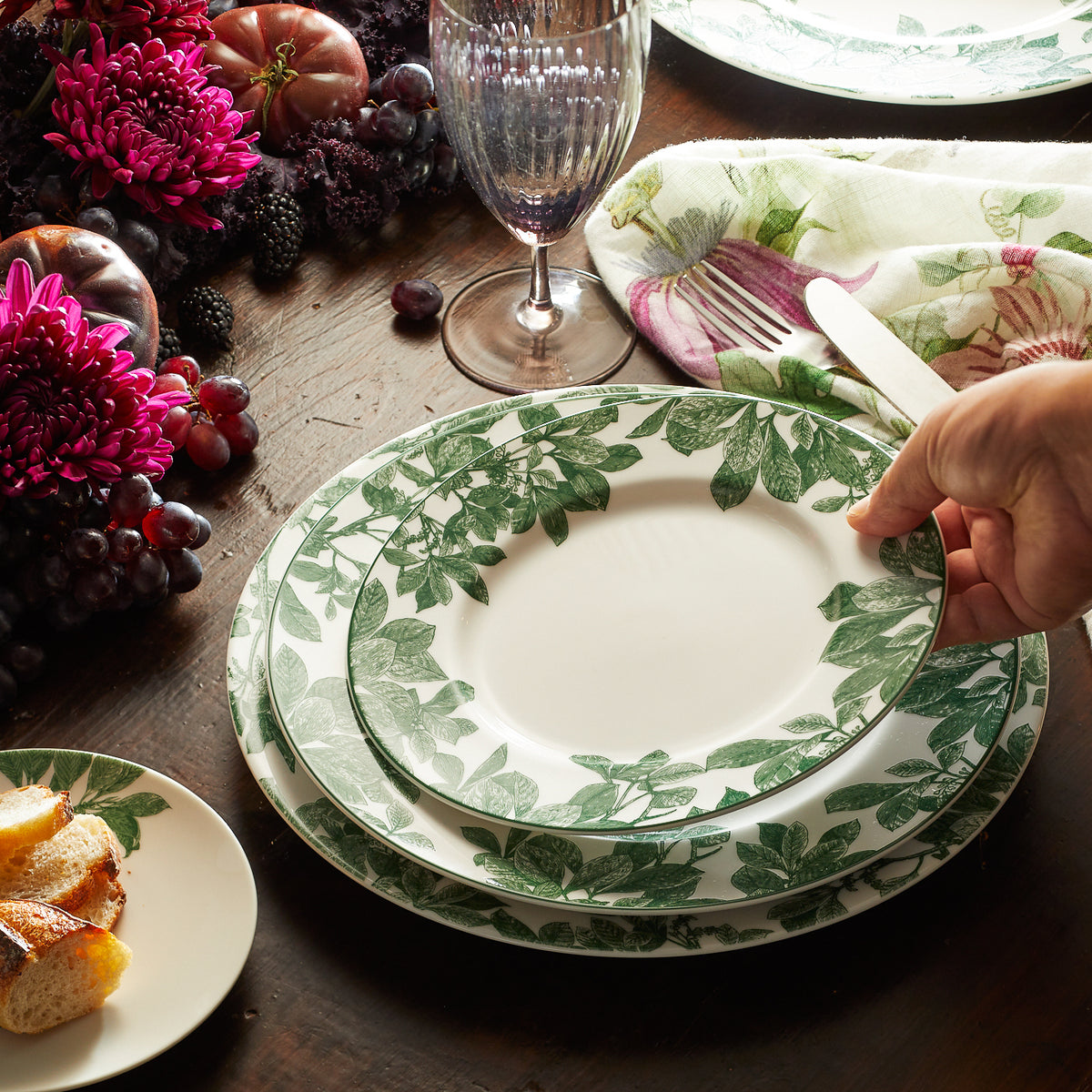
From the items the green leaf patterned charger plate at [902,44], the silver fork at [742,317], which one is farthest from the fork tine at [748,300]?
the green leaf patterned charger plate at [902,44]

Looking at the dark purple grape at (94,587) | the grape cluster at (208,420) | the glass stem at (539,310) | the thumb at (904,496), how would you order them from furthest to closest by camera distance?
the glass stem at (539,310)
the grape cluster at (208,420)
the dark purple grape at (94,587)
the thumb at (904,496)

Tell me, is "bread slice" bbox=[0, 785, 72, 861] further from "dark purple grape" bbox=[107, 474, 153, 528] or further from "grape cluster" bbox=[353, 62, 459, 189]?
"grape cluster" bbox=[353, 62, 459, 189]

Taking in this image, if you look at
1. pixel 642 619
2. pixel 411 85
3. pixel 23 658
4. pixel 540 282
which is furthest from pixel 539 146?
pixel 23 658

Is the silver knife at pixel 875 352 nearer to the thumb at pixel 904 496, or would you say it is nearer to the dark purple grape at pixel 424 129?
the thumb at pixel 904 496

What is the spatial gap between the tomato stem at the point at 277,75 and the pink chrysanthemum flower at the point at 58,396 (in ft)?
1.19

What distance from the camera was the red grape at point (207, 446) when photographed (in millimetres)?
729

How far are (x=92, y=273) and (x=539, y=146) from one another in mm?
306

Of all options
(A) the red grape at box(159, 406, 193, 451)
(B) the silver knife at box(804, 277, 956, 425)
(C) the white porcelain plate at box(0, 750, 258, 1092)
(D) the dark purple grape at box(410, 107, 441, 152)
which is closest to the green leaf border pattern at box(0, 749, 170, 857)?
(C) the white porcelain plate at box(0, 750, 258, 1092)

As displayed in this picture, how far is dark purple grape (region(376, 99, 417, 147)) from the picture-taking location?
0.89m

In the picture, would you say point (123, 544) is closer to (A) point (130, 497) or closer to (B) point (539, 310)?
(A) point (130, 497)

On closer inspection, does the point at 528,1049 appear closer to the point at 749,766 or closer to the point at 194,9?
the point at 749,766

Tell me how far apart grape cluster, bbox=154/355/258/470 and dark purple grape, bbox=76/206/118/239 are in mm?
111

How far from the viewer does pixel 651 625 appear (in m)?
0.57

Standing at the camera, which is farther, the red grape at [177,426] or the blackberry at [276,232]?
the blackberry at [276,232]
